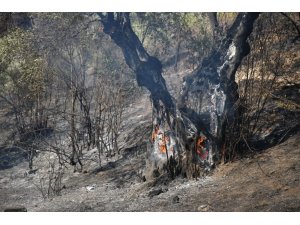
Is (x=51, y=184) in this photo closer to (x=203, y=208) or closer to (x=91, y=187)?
(x=91, y=187)

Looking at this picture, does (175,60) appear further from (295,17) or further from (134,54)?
(295,17)

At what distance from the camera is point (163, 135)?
608 cm

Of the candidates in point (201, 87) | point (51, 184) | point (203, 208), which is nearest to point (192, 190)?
point (203, 208)

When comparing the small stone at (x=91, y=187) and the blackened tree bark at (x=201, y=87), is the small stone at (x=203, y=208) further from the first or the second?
the small stone at (x=91, y=187)

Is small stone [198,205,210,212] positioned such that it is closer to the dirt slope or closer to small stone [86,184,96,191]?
the dirt slope

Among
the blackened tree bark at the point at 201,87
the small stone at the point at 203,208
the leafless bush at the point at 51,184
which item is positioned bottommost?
the small stone at the point at 203,208

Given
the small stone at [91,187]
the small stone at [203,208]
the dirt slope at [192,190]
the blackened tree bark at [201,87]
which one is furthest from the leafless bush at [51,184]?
the small stone at [203,208]

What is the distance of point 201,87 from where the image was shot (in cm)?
610

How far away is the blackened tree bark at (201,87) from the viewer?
18.9ft

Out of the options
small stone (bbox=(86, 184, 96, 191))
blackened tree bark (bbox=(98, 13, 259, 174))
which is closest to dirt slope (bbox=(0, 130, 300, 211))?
small stone (bbox=(86, 184, 96, 191))

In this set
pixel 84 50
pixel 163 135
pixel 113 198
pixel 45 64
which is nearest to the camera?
pixel 113 198

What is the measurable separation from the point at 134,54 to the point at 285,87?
205cm

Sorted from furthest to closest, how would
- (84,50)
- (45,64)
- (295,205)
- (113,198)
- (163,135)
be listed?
(84,50)
(45,64)
(163,135)
(113,198)
(295,205)
